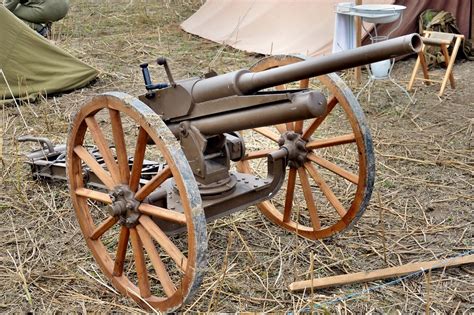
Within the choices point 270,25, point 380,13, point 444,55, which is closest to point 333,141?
point 380,13

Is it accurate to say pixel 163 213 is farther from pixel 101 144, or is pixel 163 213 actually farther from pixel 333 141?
pixel 333 141

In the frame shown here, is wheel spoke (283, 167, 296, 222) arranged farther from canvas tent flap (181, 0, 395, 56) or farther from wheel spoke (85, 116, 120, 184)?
canvas tent flap (181, 0, 395, 56)

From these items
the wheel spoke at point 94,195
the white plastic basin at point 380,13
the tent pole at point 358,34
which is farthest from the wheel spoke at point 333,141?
the tent pole at point 358,34

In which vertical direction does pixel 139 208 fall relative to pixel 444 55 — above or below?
above

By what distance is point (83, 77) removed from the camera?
6.64 meters

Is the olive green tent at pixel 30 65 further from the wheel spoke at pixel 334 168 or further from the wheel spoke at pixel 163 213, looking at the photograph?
the wheel spoke at pixel 163 213

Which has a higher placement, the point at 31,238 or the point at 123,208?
the point at 123,208

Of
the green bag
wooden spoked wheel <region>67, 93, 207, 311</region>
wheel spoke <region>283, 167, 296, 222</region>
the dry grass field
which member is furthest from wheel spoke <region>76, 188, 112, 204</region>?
the green bag

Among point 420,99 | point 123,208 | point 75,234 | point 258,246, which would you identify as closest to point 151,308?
point 123,208

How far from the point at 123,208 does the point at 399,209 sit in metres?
1.92

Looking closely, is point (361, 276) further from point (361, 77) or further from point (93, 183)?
point (361, 77)

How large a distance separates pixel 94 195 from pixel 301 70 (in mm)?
1203

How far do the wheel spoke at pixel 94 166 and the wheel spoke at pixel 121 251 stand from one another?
0.72 feet

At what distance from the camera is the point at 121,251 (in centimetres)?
289
